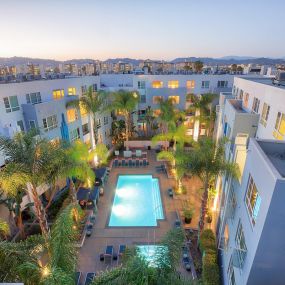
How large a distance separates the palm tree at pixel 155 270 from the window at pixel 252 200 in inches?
105

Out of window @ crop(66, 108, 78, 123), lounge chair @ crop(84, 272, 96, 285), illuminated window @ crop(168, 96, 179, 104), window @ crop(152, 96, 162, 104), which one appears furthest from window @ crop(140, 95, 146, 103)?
lounge chair @ crop(84, 272, 96, 285)

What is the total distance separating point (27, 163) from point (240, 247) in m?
10.1

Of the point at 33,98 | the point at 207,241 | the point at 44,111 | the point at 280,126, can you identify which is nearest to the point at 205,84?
the point at 44,111

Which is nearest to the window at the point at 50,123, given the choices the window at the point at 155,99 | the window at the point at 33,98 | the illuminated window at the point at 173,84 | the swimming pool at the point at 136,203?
the window at the point at 33,98

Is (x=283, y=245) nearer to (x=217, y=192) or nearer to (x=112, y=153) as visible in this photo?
(x=217, y=192)

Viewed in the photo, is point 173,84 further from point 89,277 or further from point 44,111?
point 89,277

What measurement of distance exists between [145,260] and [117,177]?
1671cm

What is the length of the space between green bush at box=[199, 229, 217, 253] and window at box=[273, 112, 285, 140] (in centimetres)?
713

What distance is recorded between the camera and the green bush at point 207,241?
40.3 ft

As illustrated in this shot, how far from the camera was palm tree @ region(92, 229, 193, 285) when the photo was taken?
235 inches

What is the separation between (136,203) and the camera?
62.8ft

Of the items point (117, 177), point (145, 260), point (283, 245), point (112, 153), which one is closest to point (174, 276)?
point (145, 260)


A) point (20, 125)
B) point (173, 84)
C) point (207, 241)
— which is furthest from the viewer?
point (173, 84)

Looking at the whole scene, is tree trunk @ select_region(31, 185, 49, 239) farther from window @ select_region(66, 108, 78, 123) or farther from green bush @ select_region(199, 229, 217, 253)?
window @ select_region(66, 108, 78, 123)
